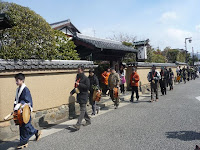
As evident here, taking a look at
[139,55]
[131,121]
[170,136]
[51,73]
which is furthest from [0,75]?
[139,55]

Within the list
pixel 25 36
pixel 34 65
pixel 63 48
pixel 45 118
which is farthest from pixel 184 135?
pixel 63 48

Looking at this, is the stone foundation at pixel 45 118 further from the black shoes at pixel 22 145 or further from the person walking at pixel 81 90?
the person walking at pixel 81 90

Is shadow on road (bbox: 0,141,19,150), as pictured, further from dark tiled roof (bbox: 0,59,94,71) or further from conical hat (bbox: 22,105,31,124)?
dark tiled roof (bbox: 0,59,94,71)

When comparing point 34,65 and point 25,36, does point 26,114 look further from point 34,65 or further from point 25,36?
point 25,36

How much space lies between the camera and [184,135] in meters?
4.64

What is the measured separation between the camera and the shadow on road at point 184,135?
14.5ft

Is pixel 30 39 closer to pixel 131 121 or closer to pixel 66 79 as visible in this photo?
pixel 66 79

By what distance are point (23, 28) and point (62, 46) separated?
7.89ft

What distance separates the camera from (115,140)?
4.54m

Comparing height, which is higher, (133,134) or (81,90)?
(81,90)

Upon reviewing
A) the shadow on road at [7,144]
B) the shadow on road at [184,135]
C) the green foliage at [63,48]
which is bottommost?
the shadow on road at [7,144]

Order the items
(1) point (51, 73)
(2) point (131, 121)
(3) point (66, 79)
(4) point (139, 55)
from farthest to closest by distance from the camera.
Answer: (4) point (139, 55) < (3) point (66, 79) < (1) point (51, 73) < (2) point (131, 121)

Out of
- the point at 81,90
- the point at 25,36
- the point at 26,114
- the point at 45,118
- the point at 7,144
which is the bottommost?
the point at 7,144

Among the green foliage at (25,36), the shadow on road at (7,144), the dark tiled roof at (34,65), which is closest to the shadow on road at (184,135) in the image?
the shadow on road at (7,144)
